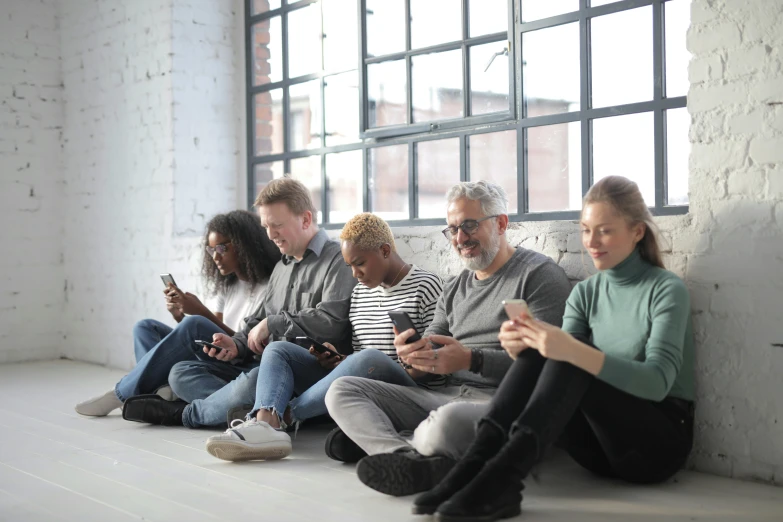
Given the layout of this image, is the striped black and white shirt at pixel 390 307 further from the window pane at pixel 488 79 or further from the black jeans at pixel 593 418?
the window pane at pixel 488 79

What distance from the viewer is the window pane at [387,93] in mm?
4938

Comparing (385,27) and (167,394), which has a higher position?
(385,27)

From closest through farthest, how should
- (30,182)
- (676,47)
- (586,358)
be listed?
(586,358) < (676,47) < (30,182)

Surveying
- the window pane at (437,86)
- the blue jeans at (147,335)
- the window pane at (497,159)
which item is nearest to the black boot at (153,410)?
the blue jeans at (147,335)

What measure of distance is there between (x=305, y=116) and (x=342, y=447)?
281 centimetres

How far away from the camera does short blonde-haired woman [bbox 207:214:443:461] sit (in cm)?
350

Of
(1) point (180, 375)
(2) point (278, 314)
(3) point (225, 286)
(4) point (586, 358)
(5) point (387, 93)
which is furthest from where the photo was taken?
(5) point (387, 93)

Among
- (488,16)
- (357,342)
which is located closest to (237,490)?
(357,342)

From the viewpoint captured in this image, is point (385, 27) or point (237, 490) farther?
point (385, 27)

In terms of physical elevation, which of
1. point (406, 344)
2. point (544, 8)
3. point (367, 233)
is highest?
point (544, 8)

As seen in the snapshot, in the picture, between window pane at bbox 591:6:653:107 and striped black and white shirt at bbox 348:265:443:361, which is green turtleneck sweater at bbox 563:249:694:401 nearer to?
striped black and white shirt at bbox 348:265:443:361

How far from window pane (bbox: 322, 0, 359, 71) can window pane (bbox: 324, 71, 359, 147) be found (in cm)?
7

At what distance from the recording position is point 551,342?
2.62 m

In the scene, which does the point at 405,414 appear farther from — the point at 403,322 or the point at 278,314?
the point at 278,314
